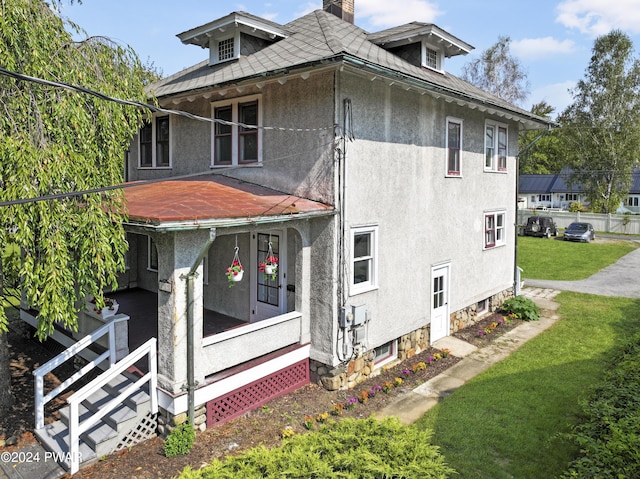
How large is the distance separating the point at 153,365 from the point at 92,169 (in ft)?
10.6

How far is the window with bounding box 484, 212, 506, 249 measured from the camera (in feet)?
47.0

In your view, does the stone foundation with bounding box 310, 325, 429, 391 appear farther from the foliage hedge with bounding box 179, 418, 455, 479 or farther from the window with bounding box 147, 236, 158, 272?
the window with bounding box 147, 236, 158, 272

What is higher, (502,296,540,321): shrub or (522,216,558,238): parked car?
(522,216,558,238): parked car

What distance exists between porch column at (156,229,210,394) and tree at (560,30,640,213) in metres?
38.2

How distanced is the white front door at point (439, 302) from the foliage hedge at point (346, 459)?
7.16 metres

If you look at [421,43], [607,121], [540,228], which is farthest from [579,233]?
[421,43]

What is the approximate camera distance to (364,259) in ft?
31.2

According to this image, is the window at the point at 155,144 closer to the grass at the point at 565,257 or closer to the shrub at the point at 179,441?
the shrub at the point at 179,441

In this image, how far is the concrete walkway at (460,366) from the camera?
864cm

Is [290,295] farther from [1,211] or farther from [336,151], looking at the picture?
[1,211]

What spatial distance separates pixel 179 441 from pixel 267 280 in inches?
157

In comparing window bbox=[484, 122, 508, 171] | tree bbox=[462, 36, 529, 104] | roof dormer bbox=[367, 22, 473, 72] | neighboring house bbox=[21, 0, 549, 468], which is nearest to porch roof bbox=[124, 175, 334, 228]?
neighboring house bbox=[21, 0, 549, 468]

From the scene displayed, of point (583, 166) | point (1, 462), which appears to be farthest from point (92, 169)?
point (583, 166)

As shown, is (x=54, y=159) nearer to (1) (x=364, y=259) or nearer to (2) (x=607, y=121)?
(1) (x=364, y=259)
